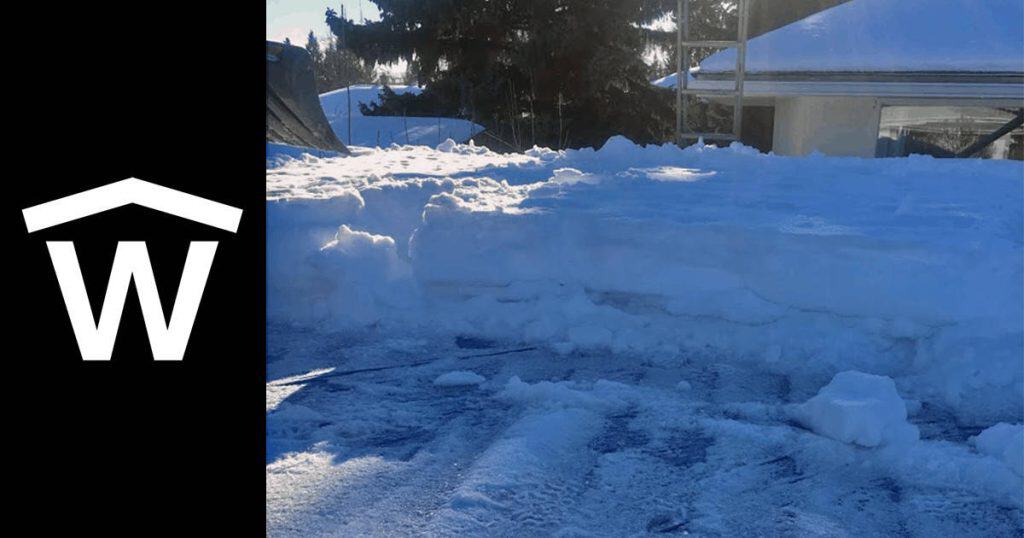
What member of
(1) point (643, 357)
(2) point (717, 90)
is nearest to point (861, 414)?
(1) point (643, 357)

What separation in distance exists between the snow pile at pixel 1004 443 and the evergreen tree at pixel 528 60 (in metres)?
14.9

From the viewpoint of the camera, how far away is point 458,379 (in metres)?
3.19

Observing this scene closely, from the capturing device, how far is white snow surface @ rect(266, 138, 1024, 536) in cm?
224

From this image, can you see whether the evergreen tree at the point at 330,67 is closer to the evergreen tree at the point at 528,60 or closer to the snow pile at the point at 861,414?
the evergreen tree at the point at 528,60

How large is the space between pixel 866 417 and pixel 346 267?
262 centimetres

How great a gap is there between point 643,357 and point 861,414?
107 centimetres

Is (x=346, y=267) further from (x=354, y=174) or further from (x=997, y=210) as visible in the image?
(x=997, y=210)

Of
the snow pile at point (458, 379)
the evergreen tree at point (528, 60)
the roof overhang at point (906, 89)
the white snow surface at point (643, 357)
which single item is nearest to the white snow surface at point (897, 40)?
the roof overhang at point (906, 89)
